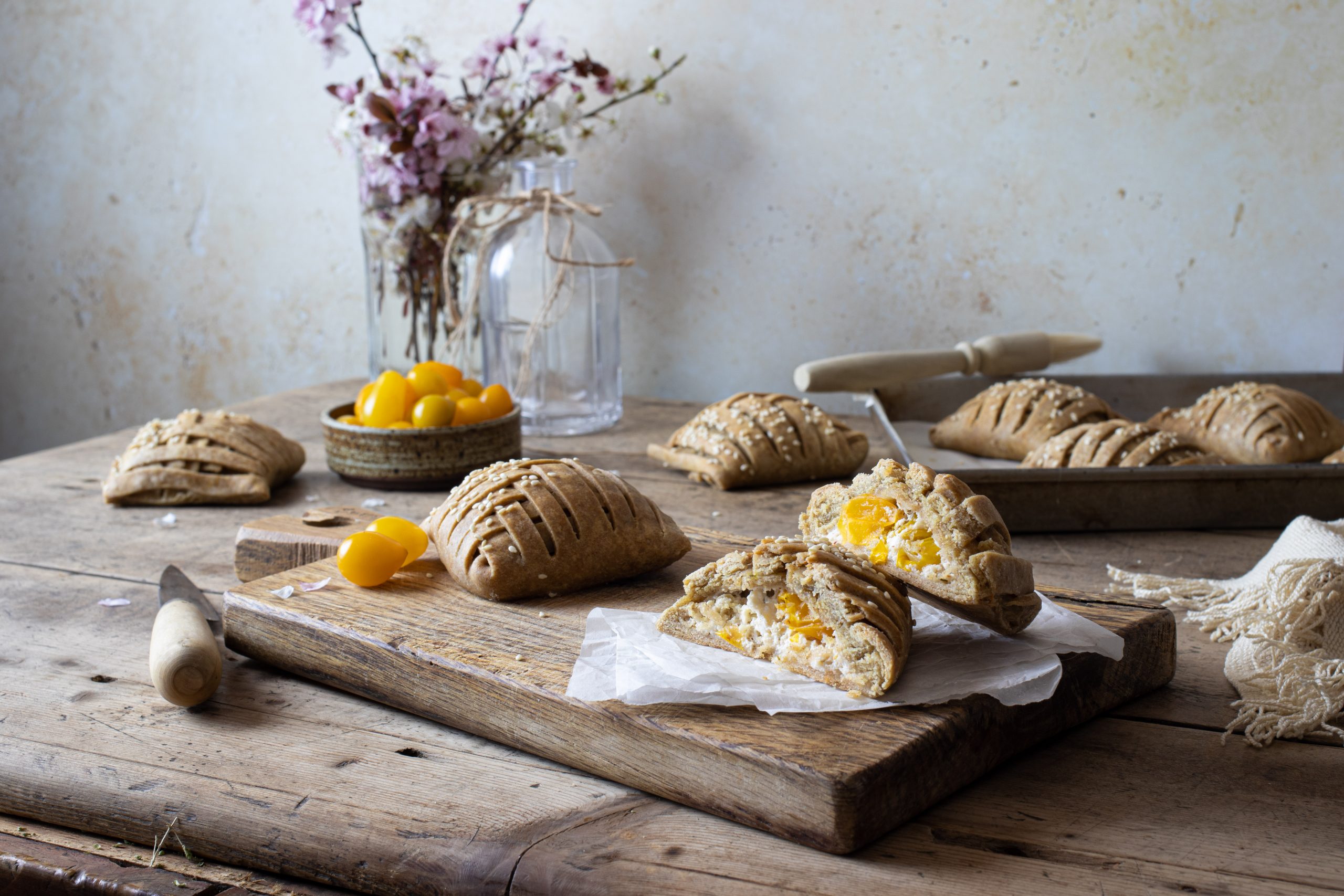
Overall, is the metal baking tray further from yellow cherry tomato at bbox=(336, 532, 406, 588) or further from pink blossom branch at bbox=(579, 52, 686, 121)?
pink blossom branch at bbox=(579, 52, 686, 121)

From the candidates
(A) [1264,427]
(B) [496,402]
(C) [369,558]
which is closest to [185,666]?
(C) [369,558]

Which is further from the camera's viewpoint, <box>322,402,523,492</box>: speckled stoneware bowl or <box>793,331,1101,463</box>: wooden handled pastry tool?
<box>793,331,1101,463</box>: wooden handled pastry tool

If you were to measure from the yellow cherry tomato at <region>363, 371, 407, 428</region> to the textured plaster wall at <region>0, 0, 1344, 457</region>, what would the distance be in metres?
0.94

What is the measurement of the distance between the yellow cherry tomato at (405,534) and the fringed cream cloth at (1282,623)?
781mm

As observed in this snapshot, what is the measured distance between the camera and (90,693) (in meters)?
1.03

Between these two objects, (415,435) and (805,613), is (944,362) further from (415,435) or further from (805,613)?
(805,613)

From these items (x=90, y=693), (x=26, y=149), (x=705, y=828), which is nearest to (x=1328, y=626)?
(x=705, y=828)

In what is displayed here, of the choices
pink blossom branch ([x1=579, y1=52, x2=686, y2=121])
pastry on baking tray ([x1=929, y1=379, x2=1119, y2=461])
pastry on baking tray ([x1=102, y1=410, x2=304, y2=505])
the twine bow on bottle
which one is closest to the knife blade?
pastry on baking tray ([x1=102, y1=410, x2=304, y2=505])

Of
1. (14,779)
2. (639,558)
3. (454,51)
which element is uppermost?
(454,51)

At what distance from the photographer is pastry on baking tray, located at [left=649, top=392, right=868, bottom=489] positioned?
5.68 ft

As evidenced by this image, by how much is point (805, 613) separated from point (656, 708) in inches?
5.6

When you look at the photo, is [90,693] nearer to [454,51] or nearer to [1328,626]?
[1328,626]

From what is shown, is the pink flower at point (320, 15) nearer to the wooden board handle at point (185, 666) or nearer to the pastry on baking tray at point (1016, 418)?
the pastry on baking tray at point (1016, 418)

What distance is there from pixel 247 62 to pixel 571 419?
1349 mm
